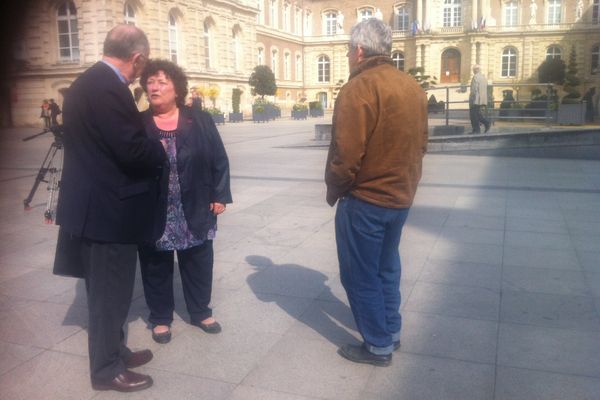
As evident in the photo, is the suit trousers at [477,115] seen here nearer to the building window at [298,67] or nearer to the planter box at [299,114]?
the planter box at [299,114]

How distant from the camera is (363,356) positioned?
3.50 m

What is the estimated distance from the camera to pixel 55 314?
14.2ft

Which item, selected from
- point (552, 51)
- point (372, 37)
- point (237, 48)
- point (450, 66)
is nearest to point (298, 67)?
point (450, 66)

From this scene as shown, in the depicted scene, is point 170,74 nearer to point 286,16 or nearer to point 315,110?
point 315,110

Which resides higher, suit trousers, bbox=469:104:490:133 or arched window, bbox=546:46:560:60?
arched window, bbox=546:46:560:60

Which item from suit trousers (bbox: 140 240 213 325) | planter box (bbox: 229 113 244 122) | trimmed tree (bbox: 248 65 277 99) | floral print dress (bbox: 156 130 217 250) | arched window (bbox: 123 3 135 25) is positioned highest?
arched window (bbox: 123 3 135 25)

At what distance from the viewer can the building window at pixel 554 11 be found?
56.7 m

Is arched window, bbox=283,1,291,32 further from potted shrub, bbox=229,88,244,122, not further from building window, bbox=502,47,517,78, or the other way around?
building window, bbox=502,47,517,78

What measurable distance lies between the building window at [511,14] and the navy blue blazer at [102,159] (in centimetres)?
6160

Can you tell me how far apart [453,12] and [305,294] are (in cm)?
5909

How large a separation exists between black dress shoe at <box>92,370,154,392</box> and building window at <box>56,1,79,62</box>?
107ft

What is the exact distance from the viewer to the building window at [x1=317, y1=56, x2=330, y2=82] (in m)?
63.4

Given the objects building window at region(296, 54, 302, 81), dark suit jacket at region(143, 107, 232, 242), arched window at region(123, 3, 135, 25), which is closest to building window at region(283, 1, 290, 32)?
building window at region(296, 54, 302, 81)

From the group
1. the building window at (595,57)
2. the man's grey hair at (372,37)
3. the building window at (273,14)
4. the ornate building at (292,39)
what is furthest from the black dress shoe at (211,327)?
the building window at (595,57)
